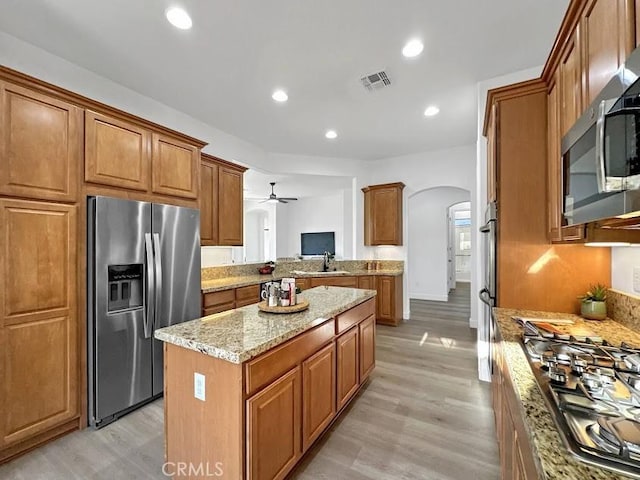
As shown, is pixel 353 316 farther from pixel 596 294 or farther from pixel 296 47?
pixel 296 47

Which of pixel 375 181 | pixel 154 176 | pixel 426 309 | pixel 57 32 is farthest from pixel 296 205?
pixel 57 32

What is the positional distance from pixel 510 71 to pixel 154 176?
3.55 meters

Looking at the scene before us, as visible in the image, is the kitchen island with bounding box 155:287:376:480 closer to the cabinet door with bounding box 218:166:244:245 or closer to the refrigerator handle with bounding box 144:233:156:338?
the refrigerator handle with bounding box 144:233:156:338

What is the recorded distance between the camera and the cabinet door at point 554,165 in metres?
1.64

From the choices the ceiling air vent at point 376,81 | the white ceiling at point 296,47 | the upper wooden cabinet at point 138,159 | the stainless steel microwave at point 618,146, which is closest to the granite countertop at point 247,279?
the upper wooden cabinet at point 138,159

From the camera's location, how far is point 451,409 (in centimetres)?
238

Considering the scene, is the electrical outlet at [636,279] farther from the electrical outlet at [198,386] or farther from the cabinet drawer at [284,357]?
the electrical outlet at [198,386]

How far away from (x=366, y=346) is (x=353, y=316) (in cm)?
49

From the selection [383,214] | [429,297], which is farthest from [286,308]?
[429,297]

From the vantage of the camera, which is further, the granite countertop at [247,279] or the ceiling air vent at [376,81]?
the granite countertop at [247,279]

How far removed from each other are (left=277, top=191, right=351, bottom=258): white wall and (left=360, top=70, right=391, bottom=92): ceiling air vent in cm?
520

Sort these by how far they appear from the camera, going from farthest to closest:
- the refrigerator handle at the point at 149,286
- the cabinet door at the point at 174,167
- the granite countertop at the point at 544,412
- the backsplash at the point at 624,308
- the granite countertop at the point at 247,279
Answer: the granite countertop at the point at 247,279 → the cabinet door at the point at 174,167 → the refrigerator handle at the point at 149,286 → the backsplash at the point at 624,308 → the granite countertop at the point at 544,412

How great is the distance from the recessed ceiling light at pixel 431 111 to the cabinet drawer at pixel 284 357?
2909 mm

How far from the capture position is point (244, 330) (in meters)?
1.54
